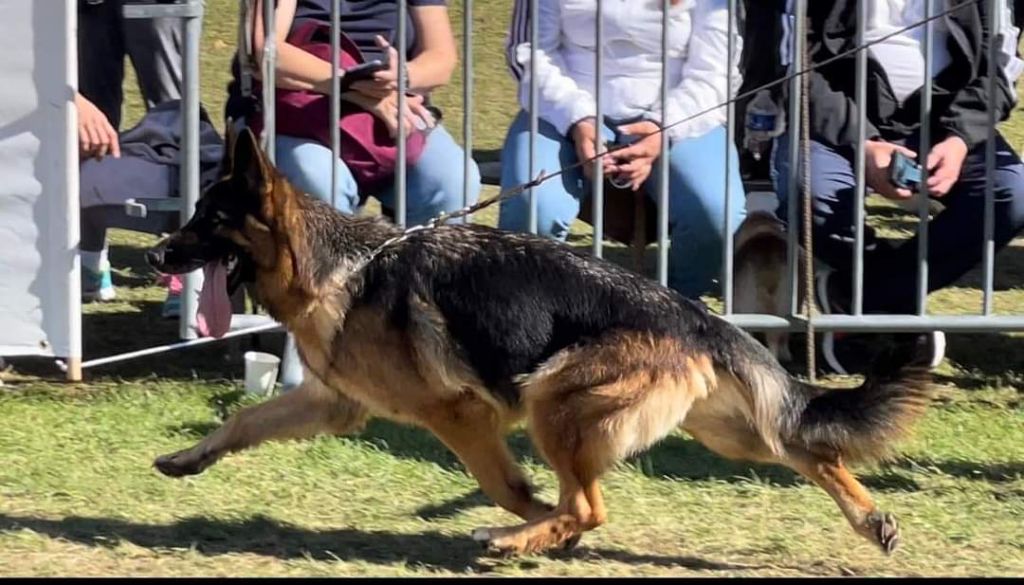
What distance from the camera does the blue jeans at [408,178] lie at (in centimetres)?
658

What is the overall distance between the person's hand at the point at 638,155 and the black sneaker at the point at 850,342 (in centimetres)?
93

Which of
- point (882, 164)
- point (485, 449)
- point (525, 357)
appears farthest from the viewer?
point (882, 164)

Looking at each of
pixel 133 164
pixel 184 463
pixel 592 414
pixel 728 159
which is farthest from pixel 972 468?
pixel 133 164

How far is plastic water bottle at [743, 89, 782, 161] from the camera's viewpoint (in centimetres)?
693

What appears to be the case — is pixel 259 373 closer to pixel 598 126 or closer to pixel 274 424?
pixel 274 424

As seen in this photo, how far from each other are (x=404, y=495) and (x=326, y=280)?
872 millimetres

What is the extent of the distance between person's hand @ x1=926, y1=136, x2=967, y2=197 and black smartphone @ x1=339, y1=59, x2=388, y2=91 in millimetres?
2057

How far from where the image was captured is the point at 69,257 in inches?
249

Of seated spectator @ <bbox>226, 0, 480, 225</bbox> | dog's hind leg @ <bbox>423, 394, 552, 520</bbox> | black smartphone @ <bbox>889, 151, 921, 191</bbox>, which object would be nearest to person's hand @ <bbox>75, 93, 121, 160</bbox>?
seated spectator @ <bbox>226, 0, 480, 225</bbox>

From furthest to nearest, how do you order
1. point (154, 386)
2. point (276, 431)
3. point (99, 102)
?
point (99, 102) < point (154, 386) < point (276, 431)

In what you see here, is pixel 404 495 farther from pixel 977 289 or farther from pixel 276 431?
pixel 977 289

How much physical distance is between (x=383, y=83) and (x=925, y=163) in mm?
2013

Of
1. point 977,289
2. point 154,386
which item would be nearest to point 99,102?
point 154,386

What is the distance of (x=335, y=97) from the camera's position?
651 centimetres
